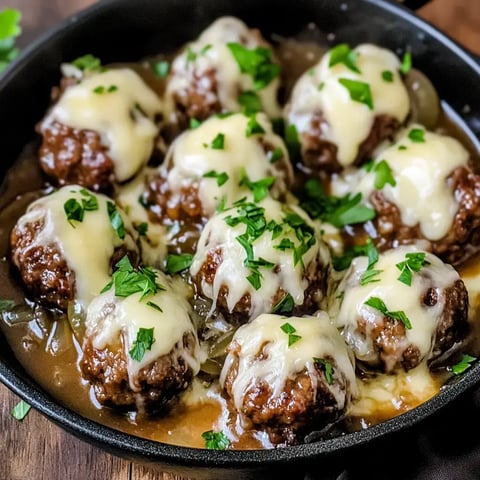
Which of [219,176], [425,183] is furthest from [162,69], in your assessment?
[425,183]

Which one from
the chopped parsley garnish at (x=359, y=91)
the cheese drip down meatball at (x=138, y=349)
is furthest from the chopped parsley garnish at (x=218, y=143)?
the cheese drip down meatball at (x=138, y=349)

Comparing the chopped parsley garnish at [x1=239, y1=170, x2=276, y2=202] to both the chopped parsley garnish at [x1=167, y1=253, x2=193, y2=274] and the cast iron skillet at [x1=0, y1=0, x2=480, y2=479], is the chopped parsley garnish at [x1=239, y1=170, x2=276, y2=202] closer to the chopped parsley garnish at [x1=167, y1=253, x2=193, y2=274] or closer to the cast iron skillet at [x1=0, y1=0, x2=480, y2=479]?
the chopped parsley garnish at [x1=167, y1=253, x2=193, y2=274]

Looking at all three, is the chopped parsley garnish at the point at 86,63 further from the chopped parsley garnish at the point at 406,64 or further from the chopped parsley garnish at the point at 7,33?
the chopped parsley garnish at the point at 406,64

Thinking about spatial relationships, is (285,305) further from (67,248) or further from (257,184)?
(67,248)

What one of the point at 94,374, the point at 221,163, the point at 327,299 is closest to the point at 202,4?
the point at 221,163

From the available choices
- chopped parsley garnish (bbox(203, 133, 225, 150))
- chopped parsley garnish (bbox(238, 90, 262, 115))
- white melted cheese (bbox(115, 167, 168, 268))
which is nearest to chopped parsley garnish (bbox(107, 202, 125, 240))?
white melted cheese (bbox(115, 167, 168, 268))
